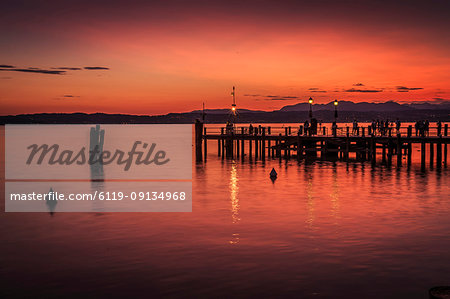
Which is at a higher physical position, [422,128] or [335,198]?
[422,128]

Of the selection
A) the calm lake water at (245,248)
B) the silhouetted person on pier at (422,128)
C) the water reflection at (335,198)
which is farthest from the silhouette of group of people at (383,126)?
the calm lake water at (245,248)

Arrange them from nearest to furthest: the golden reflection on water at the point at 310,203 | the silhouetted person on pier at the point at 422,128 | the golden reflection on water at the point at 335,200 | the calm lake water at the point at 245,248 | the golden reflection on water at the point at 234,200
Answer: the calm lake water at the point at 245,248
the golden reflection on water at the point at 234,200
the golden reflection on water at the point at 310,203
the golden reflection on water at the point at 335,200
the silhouetted person on pier at the point at 422,128

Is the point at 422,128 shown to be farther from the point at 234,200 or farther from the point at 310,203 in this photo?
the point at 234,200

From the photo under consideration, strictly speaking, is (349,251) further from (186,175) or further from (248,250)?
(186,175)

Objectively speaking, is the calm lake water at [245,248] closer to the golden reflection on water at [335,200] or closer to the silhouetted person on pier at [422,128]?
the golden reflection on water at [335,200]

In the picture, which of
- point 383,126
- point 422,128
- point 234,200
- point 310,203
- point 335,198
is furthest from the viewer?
point 383,126

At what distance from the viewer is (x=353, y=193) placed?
31.9m

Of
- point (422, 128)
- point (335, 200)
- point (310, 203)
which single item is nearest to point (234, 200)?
point (310, 203)

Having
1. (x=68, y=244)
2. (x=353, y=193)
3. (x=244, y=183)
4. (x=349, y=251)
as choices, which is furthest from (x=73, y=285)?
(x=244, y=183)

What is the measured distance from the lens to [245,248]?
58.6ft

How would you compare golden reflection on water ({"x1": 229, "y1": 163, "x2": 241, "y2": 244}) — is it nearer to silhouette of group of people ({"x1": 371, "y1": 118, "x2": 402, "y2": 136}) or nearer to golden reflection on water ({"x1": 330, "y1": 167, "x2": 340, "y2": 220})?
golden reflection on water ({"x1": 330, "y1": 167, "x2": 340, "y2": 220})

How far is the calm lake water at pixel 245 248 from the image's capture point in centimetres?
1376

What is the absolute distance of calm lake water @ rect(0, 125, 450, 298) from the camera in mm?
13758

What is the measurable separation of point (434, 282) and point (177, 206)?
16.2 m
